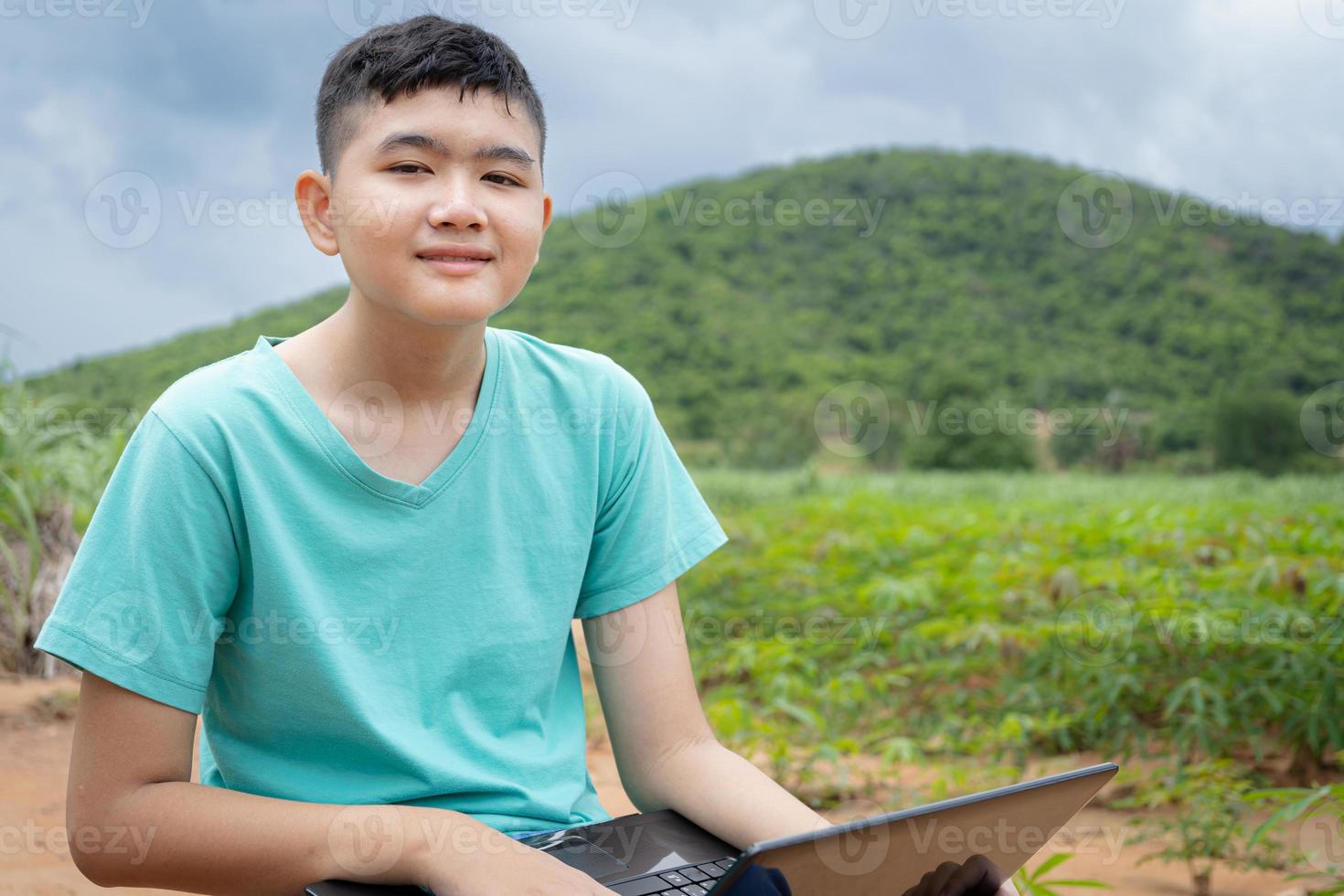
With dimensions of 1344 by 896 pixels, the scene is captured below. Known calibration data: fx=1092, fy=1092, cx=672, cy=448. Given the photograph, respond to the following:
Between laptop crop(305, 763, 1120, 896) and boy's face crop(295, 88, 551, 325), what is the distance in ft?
1.63

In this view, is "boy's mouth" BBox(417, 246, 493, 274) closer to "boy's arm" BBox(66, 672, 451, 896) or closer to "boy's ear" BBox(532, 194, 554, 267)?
"boy's ear" BBox(532, 194, 554, 267)

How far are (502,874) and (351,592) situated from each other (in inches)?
11.3

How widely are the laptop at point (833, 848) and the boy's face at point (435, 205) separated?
19.5 inches

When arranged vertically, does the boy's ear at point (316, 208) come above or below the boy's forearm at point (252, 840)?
above

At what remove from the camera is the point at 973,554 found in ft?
16.1

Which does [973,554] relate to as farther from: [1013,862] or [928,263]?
[928,263]

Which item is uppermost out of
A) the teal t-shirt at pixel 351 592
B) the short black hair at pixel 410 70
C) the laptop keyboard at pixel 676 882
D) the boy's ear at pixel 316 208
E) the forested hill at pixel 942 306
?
the forested hill at pixel 942 306

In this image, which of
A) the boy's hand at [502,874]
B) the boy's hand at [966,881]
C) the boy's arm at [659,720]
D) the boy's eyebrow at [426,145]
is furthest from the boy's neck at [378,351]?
the boy's hand at [966,881]

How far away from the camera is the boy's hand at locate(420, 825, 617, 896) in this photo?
33.6 inches

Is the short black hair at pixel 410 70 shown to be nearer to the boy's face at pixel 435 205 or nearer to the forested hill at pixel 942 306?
the boy's face at pixel 435 205

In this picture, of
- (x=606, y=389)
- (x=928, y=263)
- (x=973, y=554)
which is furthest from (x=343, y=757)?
(x=928, y=263)

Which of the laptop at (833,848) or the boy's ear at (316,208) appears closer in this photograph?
the laptop at (833,848)

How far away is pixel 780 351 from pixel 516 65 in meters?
23.9

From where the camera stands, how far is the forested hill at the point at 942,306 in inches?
818
